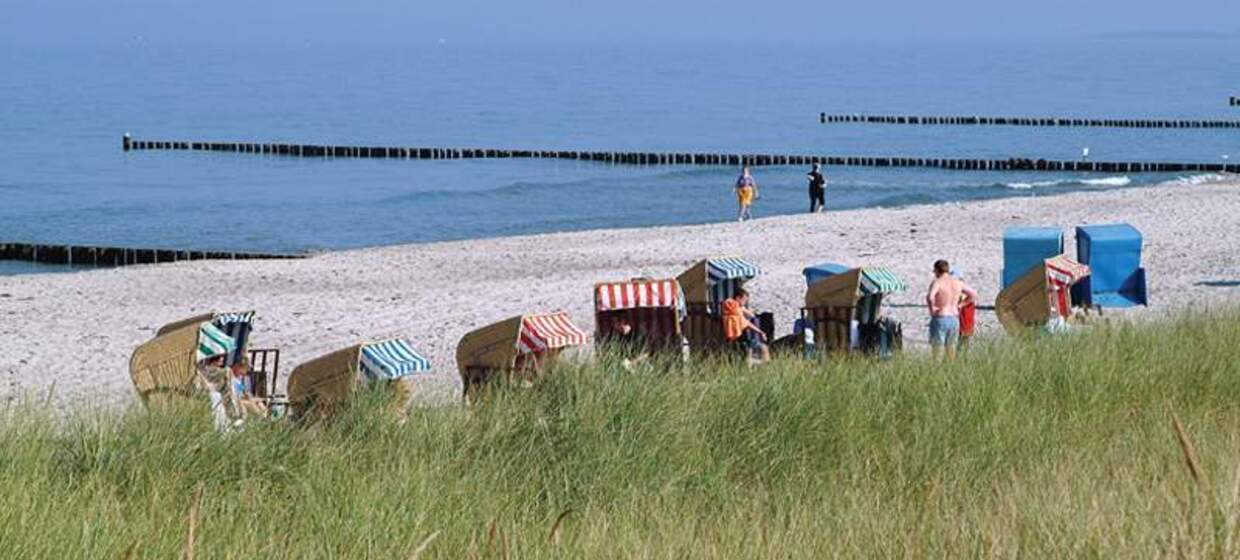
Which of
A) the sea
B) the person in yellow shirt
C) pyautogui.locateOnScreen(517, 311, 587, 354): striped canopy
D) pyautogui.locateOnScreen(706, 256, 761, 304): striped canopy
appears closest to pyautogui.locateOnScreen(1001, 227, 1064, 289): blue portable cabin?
pyautogui.locateOnScreen(706, 256, 761, 304): striped canopy

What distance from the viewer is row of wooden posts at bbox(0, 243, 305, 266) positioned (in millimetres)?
30078

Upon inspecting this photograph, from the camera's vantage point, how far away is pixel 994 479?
289 inches

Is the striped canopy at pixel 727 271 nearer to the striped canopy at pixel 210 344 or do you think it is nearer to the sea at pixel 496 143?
the striped canopy at pixel 210 344

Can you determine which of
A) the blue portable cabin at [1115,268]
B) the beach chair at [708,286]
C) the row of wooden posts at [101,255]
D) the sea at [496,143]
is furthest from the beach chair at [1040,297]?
the sea at [496,143]

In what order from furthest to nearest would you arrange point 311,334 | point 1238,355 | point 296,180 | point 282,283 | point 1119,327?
point 296,180
point 282,283
point 311,334
point 1119,327
point 1238,355

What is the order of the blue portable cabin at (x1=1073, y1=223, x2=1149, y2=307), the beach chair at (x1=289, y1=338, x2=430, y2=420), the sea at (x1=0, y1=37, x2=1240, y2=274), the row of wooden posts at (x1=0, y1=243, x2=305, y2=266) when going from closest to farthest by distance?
the beach chair at (x1=289, y1=338, x2=430, y2=420) → the blue portable cabin at (x1=1073, y1=223, x2=1149, y2=307) → the row of wooden posts at (x1=0, y1=243, x2=305, y2=266) → the sea at (x1=0, y1=37, x2=1240, y2=274)

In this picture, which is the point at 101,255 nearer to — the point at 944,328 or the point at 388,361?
the point at 944,328

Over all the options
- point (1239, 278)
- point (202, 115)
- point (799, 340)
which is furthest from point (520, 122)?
point (799, 340)

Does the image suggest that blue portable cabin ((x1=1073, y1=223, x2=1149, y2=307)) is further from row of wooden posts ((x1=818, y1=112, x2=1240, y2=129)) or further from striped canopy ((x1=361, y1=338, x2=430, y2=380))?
row of wooden posts ((x1=818, y1=112, x2=1240, y2=129))

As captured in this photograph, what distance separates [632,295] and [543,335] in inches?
87.7

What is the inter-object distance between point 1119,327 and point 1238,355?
1.40 meters

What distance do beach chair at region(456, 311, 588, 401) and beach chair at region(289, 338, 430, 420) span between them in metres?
0.58

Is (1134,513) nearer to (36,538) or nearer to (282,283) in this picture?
(36,538)

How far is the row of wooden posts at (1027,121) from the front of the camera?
232 ft
